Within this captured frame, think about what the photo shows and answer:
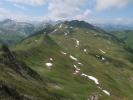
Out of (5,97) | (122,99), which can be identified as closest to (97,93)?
(122,99)

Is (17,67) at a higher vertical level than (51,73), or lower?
higher

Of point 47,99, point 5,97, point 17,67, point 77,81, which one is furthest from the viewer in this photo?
point 77,81

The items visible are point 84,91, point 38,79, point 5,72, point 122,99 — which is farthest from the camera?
point 122,99

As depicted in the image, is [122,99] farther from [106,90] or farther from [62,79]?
[62,79]

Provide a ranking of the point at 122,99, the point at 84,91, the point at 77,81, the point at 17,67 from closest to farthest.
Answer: the point at 17,67 < the point at 84,91 < the point at 122,99 < the point at 77,81

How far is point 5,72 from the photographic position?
92.9 meters

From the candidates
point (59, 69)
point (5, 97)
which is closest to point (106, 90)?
point (59, 69)

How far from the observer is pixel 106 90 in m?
162

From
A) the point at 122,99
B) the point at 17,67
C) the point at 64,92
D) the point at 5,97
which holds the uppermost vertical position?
the point at 5,97

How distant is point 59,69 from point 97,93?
45.7 meters

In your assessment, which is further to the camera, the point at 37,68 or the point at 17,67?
the point at 37,68

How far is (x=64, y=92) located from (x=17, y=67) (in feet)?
75.1

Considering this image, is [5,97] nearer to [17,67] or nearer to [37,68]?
[17,67]

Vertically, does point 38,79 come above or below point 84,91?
above
